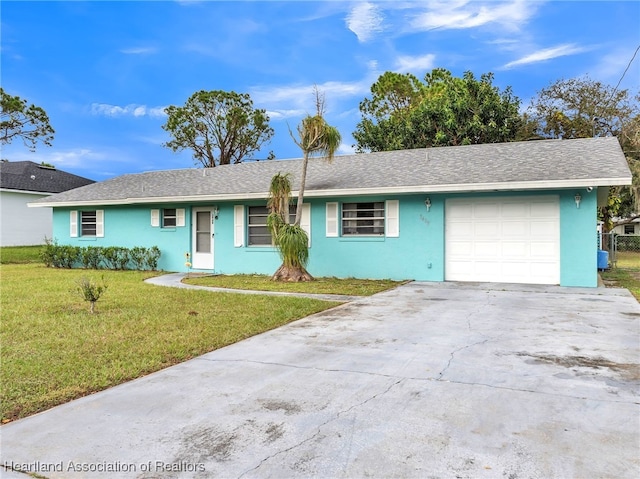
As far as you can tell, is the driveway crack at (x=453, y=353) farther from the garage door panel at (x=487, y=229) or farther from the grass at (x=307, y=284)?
the garage door panel at (x=487, y=229)

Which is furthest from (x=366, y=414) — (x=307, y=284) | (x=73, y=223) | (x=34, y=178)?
(x=34, y=178)

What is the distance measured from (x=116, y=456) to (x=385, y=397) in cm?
198

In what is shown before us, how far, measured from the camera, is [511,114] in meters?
23.2

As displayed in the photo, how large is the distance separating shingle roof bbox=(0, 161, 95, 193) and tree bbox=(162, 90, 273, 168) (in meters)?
9.18

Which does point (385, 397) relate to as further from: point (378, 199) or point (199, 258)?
point (199, 258)

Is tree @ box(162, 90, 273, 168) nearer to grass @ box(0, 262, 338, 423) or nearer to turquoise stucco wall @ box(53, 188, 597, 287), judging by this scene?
turquoise stucco wall @ box(53, 188, 597, 287)

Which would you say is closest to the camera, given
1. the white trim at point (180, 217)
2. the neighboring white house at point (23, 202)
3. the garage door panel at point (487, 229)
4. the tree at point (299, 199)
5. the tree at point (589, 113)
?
the garage door panel at point (487, 229)

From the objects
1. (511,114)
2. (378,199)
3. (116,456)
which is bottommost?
(116,456)

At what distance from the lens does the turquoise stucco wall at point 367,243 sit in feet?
33.4

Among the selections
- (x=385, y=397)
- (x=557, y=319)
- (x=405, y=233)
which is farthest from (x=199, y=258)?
(x=385, y=397)

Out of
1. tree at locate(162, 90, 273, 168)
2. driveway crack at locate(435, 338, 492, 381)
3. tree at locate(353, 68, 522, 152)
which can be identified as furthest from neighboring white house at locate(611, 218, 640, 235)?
driveway crack at locate(435, 338, 492, 381)

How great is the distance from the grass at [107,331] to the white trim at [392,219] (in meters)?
4.16

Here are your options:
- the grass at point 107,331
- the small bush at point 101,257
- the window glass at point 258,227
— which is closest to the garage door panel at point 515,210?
the grass at point 107,331

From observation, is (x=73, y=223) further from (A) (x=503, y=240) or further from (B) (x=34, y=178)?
(A) (x=503, y=240)
